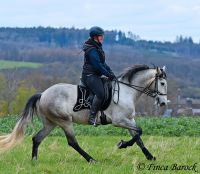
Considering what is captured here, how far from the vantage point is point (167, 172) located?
8344 mm

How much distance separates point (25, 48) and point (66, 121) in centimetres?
10201

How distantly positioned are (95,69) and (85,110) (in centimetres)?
97

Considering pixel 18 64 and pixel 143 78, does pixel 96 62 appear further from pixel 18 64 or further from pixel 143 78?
pixel 18 64

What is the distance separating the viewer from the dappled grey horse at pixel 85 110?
33.0 feet

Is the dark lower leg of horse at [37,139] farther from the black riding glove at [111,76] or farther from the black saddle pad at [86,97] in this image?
the black riding glove at [111,76]

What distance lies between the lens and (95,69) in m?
10.1

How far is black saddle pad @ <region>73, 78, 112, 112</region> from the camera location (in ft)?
33.2

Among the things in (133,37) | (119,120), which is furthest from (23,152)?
(133,37)

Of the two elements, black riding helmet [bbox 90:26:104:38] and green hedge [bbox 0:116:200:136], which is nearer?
black riding helmet [bbox 90:26:104:38]

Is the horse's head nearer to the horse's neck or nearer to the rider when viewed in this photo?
the horse's neck

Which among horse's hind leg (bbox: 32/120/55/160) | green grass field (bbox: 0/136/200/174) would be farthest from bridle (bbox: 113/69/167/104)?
horse's hind leg (bbox: 32/120/55/160)

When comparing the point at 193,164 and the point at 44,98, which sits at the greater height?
the point at 44,98

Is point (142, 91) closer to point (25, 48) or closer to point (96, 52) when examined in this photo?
point (96, 52)

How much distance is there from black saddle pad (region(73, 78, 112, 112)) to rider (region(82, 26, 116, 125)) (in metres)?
0.12
